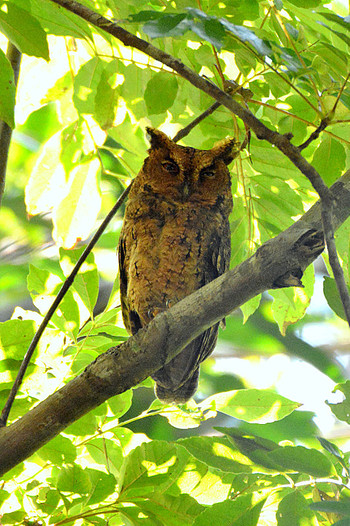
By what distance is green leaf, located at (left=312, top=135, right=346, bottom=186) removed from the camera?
134 centimetres

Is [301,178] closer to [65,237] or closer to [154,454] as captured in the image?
[65,237]

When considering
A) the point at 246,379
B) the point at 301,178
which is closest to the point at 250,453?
the point at 301,178

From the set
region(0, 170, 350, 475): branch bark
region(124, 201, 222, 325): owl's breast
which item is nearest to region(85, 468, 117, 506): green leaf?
region(0, 170, 350, 475): branch bark

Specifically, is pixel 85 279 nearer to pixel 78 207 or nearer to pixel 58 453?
pixel 78 207

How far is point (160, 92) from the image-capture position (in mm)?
1283

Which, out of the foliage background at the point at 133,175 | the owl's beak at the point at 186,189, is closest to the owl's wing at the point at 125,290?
the foliage background at the point at 133,175

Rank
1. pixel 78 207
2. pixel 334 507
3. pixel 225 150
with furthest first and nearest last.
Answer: pixel 225 150, pixel 78 207, pixel 334 507

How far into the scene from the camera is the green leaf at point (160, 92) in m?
1.28

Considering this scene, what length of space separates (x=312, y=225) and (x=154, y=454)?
2.03ft

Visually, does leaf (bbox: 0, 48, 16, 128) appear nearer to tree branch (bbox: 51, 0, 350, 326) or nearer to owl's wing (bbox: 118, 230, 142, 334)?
tree branch (bbox: 51, 0, 350, 326)

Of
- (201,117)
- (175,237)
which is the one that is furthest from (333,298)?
(175,237)

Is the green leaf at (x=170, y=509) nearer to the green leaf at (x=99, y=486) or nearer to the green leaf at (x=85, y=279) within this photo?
the green leaf at (x=99, y=486)

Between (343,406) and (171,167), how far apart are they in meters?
1.10

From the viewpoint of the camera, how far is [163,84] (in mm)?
1281
